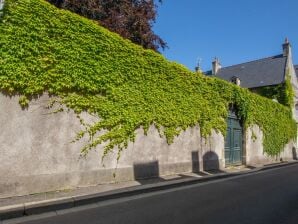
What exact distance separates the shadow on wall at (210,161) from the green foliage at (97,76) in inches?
39.8

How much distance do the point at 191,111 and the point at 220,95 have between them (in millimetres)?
2499

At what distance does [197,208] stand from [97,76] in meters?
4.16

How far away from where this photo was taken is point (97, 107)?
307 inches

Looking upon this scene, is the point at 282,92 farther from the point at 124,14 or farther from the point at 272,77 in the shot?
the point at 124,14

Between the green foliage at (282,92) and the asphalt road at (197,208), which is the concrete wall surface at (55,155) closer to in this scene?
the asphalt road at (197,208)

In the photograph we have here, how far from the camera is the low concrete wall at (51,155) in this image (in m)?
6.24

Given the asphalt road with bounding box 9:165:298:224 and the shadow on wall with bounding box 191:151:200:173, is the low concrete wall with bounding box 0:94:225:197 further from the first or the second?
the shadow on wall with bounding box 191:151:200:173

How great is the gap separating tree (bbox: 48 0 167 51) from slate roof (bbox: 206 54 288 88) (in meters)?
15.9

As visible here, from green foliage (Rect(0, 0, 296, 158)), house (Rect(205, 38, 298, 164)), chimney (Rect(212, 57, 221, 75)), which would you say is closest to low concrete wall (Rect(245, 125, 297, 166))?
green foliage (Rect(0, 0, 296, 158))

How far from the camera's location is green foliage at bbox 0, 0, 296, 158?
6.46 meters

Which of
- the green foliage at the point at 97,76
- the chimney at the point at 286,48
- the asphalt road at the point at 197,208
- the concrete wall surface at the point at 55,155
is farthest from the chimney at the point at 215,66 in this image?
the asphalt road at the point at 197,208

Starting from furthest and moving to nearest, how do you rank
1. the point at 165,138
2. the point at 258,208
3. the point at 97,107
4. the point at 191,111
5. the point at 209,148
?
the point at 209,148 → the point at 191,111 → the point at 165,138 → the point at 97,107 → the point at 258,208

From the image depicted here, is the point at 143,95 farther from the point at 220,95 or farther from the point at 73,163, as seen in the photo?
the point at 220,95

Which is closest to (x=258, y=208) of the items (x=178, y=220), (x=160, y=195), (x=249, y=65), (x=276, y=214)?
(x=276, y=214)
